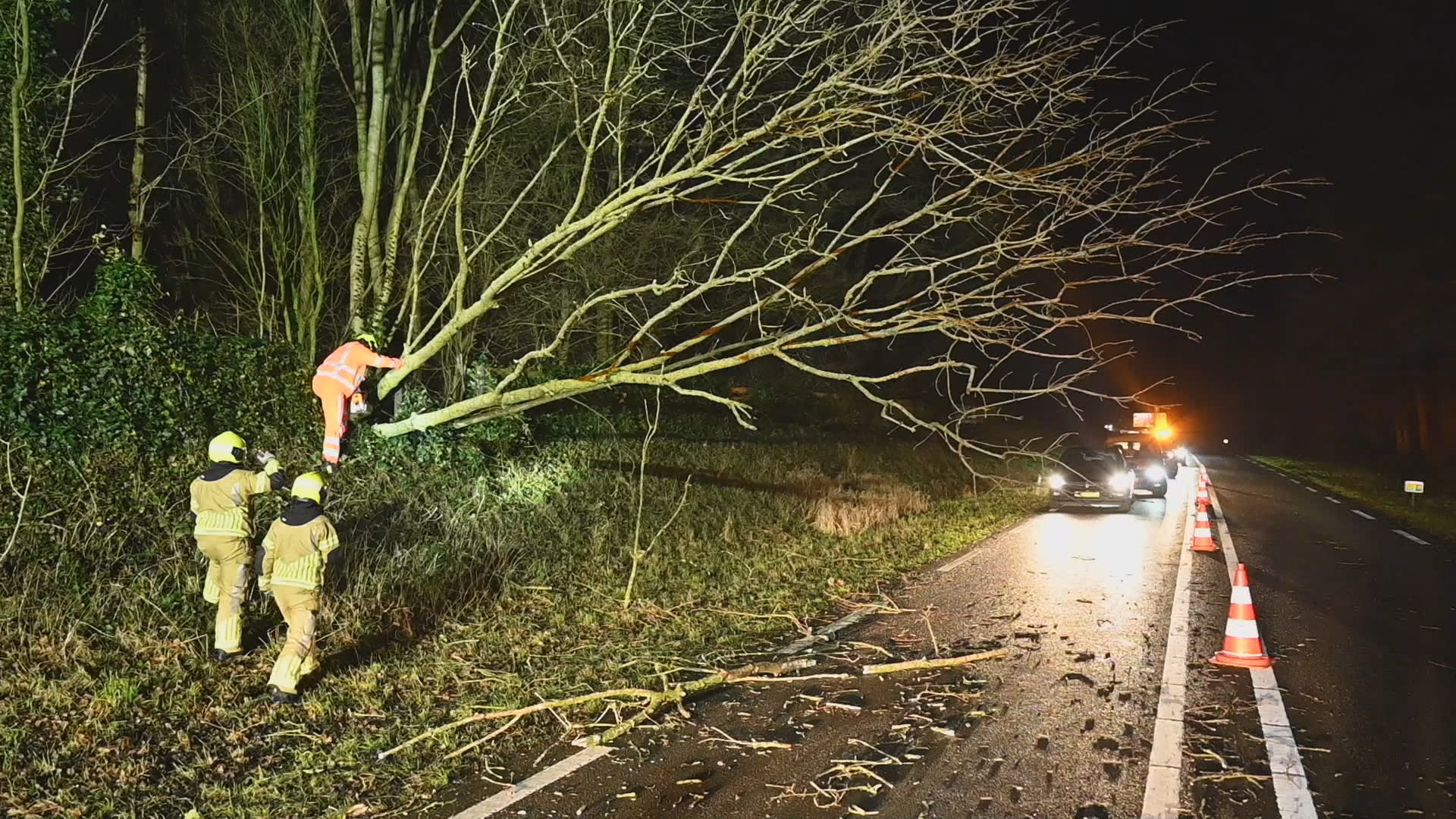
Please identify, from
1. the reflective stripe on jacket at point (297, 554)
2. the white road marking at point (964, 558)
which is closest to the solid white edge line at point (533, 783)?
the reflective stripe on jacket at point (297, 554)

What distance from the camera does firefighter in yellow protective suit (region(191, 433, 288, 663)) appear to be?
6562 mm

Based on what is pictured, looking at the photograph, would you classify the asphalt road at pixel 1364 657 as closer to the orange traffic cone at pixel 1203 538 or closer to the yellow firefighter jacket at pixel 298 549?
the orange traffic cone at pixel 1203 538

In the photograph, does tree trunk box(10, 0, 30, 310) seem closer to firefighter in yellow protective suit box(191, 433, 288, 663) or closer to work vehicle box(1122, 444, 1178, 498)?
firefighter in yellow protective suit box(191, 433, 288, 663)

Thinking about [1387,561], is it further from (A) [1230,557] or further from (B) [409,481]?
(B) [409,481]

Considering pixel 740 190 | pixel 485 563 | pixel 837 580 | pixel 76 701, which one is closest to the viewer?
pixel 76 701

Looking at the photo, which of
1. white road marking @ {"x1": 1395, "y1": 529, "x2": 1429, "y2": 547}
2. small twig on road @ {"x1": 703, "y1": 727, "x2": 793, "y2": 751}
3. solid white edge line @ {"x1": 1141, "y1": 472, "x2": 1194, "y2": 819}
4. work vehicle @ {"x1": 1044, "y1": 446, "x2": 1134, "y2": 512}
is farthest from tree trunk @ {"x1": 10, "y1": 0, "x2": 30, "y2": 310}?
white road marking @ {"x1": 1395, "y1": 529, "x2": 1429, "y2": 547}

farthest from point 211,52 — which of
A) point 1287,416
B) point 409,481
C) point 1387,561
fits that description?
point 1287,416

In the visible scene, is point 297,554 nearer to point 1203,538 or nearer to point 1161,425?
point 1203,538

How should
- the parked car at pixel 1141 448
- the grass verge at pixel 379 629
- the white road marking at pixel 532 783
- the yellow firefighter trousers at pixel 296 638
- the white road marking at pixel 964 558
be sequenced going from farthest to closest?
the parked car at pixel 1141 448 < the white road marking at pixel 964 558 < the yellow firefighter trousers at pixel 296 638 < the grass verge at pixel 379 629 < the white road marking at pixel 532 783

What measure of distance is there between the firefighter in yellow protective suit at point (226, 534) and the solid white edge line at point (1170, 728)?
572 cm

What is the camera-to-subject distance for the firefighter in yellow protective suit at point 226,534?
21.5 feet

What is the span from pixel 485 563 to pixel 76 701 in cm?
377

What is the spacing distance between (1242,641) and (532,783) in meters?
5.40

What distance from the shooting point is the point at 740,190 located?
19.3 metres
